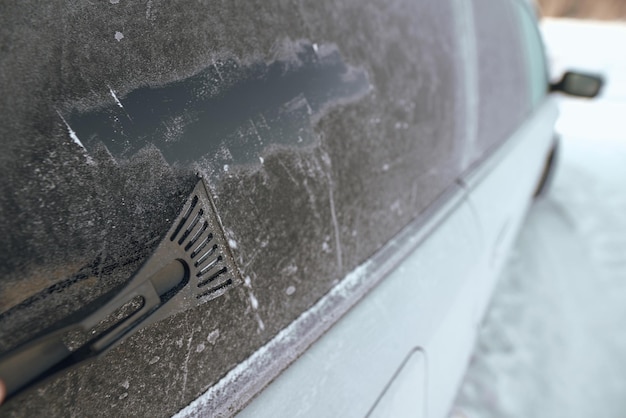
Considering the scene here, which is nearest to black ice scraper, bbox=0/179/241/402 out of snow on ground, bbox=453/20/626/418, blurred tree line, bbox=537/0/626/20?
snow on ground, bbox=453/20/626/418

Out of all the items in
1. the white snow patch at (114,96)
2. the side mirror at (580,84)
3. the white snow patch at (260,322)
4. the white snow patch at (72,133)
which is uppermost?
the white snow patch at (114,96)

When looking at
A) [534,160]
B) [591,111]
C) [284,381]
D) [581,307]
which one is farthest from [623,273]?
[591,111]

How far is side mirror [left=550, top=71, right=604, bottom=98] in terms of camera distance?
3.27 meters

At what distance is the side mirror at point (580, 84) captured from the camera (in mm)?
3270

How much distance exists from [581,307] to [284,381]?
3.06 meters

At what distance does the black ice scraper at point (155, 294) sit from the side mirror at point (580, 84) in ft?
11.0

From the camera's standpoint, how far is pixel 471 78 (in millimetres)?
1799

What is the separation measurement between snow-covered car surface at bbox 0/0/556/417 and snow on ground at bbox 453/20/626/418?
127 centimetres

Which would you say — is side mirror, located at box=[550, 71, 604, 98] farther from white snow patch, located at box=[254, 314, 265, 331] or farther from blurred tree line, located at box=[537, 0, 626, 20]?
blurred tree line, located at box=[537, 0, 626, 20]

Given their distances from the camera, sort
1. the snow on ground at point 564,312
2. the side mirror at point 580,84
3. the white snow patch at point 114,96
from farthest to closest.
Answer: the side mirror at point 580,84 < the snow on ground at point 564,312 < the white snow patch at point 114,96

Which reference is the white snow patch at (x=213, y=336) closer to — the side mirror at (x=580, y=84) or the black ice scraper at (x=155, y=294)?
the black ice scraper at (x=155, y=294)

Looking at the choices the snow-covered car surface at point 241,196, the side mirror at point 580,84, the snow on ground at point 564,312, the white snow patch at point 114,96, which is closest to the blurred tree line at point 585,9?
the snow on ground at point 564,312

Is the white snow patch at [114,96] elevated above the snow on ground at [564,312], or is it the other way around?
the white snow patch at [114,96]

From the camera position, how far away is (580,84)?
3326 mm
